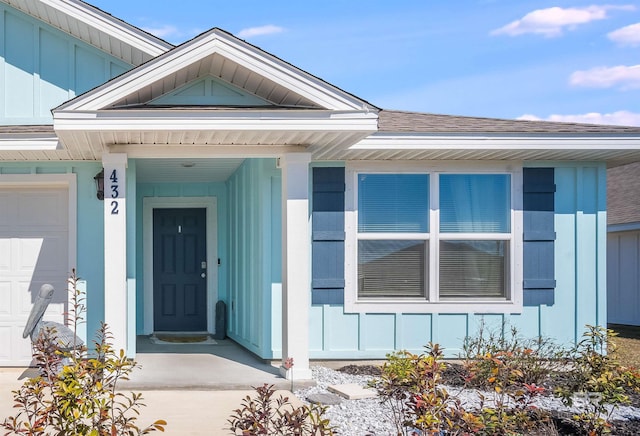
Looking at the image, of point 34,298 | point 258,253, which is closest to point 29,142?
point 34,298

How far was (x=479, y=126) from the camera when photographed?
26.3 ft

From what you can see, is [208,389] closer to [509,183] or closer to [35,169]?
[35,169]

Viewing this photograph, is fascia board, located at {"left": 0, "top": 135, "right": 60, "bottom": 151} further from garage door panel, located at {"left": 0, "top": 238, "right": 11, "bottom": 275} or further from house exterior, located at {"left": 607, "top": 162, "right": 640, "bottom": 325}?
house exterior, located at {"left": 607, "top": 162, "right": 640, "bottom": 325}

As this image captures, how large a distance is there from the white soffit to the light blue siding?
1.85 m

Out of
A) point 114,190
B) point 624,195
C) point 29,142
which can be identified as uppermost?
point 29,142

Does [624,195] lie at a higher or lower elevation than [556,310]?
higher

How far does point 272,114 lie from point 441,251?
315cm

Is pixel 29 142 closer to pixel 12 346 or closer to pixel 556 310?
pixel 12 346

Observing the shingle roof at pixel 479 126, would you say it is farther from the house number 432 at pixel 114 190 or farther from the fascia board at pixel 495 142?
the house number 432 at pixel 114 190

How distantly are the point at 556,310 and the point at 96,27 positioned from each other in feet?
21.7

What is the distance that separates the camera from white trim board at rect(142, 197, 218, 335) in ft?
35.1

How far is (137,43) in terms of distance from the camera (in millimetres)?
7879

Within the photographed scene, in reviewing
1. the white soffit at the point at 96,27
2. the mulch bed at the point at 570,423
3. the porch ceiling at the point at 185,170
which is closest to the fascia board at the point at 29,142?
the porch ceiling at the point at 185,170

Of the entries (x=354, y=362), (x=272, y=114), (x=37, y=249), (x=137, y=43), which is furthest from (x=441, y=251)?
(x=37, y=249)
